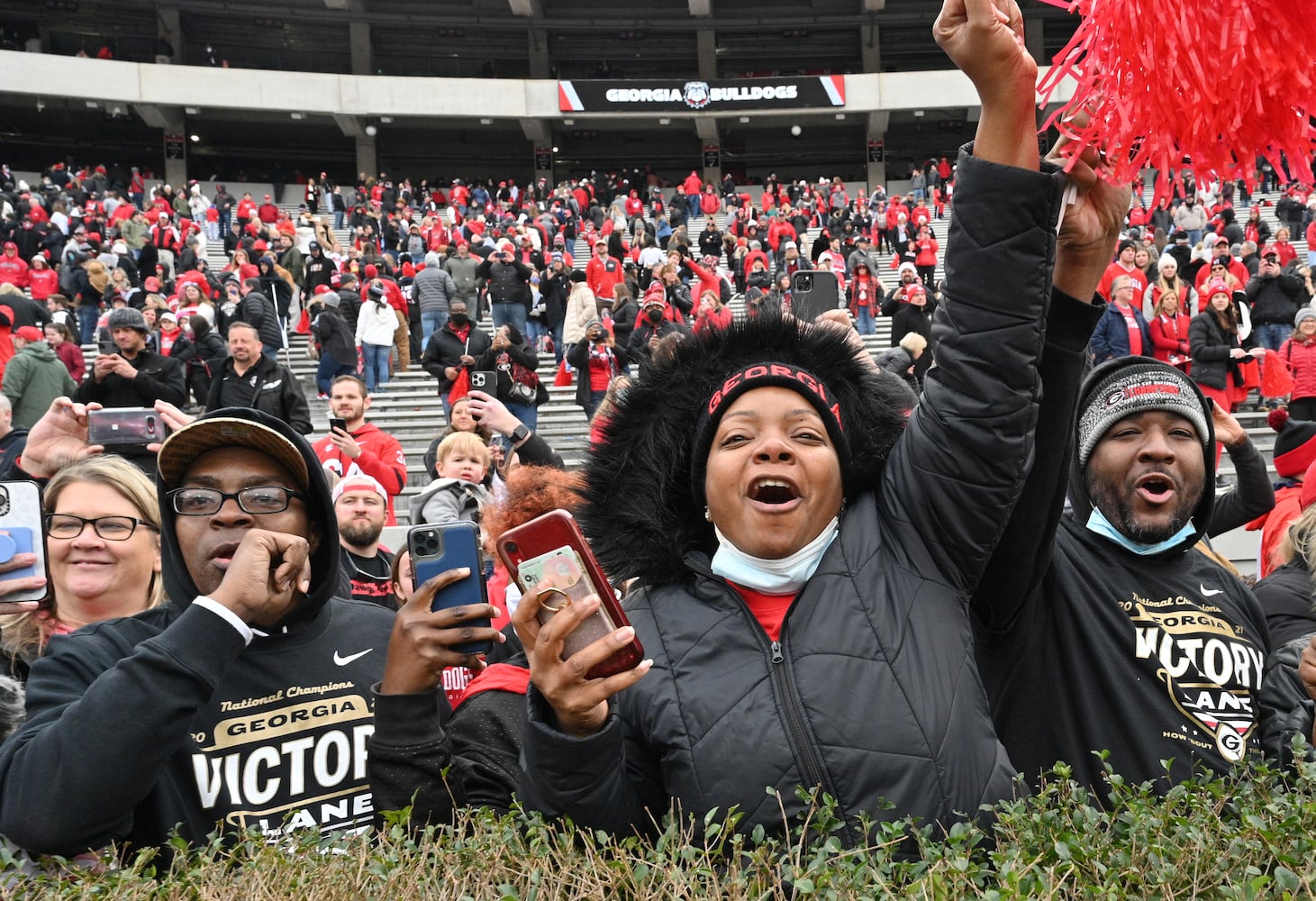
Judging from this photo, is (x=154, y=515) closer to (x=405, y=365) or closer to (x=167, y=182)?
(x=405, y=365)

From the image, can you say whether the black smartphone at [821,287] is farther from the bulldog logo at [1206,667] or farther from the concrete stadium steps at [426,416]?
the bulldog logo at [1206,667]

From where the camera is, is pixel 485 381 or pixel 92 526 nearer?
pixel 92 526

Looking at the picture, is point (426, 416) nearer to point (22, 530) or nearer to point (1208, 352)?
point (1208, 352)

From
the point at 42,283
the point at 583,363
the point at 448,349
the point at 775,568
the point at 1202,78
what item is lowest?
the point at 775,568

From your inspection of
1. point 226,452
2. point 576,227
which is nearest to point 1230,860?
point 226,452

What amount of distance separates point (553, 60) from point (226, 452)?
38.8 m

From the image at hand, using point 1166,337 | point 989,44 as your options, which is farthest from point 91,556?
point 1166,337

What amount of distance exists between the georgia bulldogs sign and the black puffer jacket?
118 feet

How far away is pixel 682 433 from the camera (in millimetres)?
2305

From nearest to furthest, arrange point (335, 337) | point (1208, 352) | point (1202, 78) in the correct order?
point (1202, 78) → point (1208, 352) → point (335, 337)

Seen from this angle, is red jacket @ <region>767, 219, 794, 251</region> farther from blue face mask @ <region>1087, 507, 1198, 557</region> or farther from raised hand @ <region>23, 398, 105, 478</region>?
blue face mask @ <region>1087, 507, 1198, 557</region>

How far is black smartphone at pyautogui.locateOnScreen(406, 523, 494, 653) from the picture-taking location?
203 centimetres

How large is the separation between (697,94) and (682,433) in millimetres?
35626

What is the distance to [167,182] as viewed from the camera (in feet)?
115
